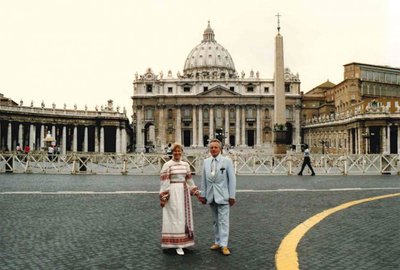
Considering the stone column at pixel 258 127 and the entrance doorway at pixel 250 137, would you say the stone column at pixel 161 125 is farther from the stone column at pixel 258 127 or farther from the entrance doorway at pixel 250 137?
the stone column at pixel 258 127

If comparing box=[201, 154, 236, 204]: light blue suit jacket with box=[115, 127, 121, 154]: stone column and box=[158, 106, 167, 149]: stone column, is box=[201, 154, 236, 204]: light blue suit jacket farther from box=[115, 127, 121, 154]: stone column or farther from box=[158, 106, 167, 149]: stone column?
box=[158, 106, 167, 149]: stone column

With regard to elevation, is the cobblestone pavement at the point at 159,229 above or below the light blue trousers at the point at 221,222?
below

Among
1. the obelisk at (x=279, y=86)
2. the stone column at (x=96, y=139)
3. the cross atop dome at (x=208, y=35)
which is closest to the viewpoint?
the obelisk at (x=279, y=86)

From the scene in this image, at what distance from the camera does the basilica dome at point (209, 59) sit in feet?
400

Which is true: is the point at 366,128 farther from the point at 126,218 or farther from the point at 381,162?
the point at 126,218

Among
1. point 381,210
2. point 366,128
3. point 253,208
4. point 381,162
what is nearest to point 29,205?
point 253,208

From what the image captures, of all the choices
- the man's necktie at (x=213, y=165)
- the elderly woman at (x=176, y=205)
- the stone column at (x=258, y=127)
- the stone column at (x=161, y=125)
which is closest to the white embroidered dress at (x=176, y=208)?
the elderly woman at (x=176, y=205)

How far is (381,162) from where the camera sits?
24031 millimetres

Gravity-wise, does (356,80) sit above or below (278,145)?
above

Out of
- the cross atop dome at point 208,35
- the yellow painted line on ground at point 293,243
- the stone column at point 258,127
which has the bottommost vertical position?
the yellow painted line on ground at point 293,243

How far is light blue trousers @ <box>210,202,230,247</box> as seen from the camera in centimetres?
699

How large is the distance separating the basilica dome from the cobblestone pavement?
351 feet

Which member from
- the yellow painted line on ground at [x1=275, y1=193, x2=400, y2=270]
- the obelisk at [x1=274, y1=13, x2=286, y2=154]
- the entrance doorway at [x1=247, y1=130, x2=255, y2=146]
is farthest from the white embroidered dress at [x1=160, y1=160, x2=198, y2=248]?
the entrance doorway at [x1=247, y1=130, x2=255, y2=146]

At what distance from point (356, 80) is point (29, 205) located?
233 feet
